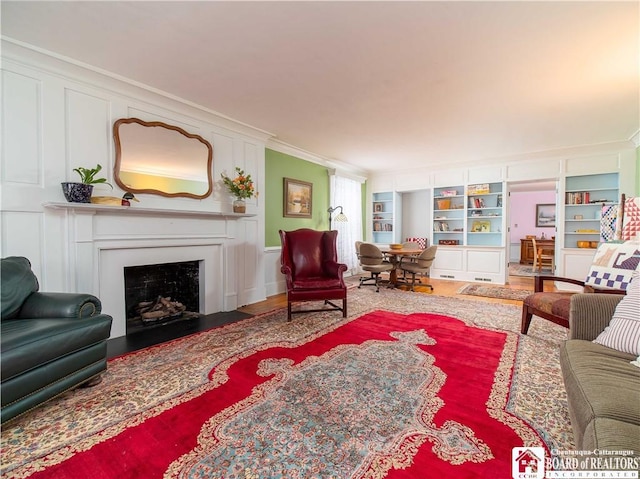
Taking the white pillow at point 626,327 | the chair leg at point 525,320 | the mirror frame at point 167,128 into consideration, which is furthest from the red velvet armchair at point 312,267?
the white pillow at point 626,327

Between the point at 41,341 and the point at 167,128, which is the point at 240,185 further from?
the point at 41,341

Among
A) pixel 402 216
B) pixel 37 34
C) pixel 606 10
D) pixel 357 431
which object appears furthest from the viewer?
pixel 402 216

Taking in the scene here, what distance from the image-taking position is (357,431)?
5.07 ft

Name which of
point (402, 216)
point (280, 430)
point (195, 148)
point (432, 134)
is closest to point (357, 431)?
point (280, 430)

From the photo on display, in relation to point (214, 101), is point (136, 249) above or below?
below

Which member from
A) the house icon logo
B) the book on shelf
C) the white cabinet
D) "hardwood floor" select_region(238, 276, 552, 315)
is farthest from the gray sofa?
the book on shelf

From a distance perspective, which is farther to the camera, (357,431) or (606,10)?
(606,10)

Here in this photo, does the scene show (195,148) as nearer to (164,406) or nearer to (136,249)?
(136,249)

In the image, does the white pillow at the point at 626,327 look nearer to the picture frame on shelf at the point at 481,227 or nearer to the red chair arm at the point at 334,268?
the red chair arm at the point at 334,268

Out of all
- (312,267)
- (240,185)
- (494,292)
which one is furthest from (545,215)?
(240,185)

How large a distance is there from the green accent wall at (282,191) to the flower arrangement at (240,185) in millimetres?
833

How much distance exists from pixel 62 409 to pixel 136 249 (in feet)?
5.63

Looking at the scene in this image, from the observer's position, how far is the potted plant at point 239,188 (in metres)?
3.91

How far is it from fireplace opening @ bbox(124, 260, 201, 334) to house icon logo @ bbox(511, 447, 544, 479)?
3319 millimetres
